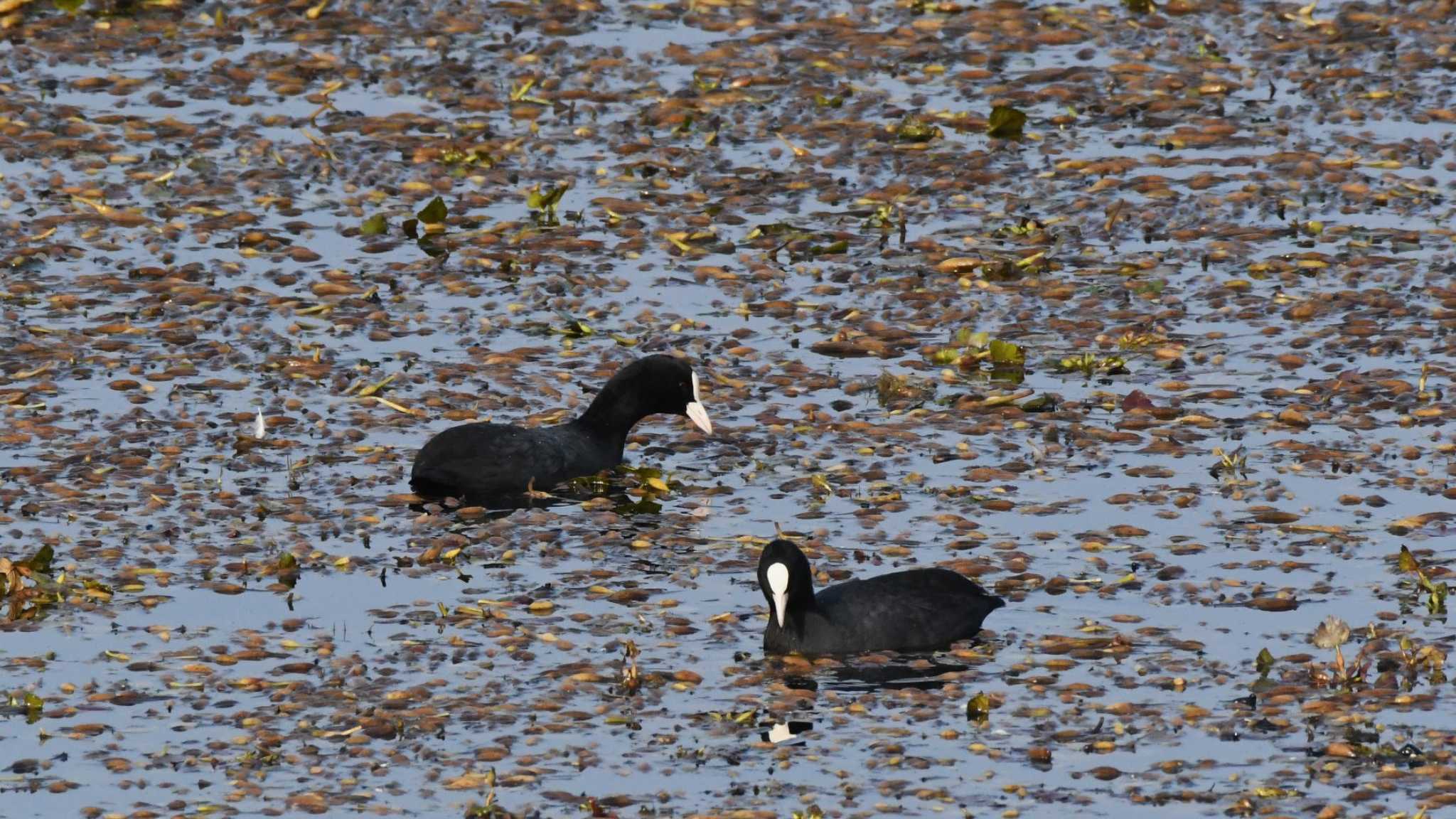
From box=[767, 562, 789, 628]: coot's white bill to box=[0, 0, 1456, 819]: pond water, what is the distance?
0.33 meters

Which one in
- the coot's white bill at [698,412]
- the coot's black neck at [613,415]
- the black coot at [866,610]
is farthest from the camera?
the coot's white bill at [698,412]

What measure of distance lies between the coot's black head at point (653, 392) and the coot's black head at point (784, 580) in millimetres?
3366

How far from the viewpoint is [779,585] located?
13.7 metres

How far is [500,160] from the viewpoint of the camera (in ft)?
74.2

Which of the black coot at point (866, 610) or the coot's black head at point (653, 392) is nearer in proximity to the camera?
the black coot at point (866, 610)

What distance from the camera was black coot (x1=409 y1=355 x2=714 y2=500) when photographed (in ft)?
53.0

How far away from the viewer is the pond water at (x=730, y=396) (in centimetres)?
1278

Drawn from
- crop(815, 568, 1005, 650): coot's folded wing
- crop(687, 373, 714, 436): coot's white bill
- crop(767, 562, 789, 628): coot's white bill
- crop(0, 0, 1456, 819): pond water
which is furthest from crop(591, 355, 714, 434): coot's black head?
crop(767, 562, 789, 628): coot's white bill

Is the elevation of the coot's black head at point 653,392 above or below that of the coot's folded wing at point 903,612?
above

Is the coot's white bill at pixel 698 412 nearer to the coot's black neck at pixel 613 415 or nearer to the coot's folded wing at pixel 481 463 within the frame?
the coot's black neck at pixel 613 415

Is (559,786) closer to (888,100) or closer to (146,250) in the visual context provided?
(146,250)

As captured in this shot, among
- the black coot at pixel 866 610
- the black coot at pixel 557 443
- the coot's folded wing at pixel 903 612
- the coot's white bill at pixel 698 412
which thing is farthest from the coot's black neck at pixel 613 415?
the coot's folded wing at pixel 903 612

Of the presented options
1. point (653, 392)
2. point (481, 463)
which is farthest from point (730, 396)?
point (481, 463)

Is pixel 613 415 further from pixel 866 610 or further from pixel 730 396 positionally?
pixel 866 610
